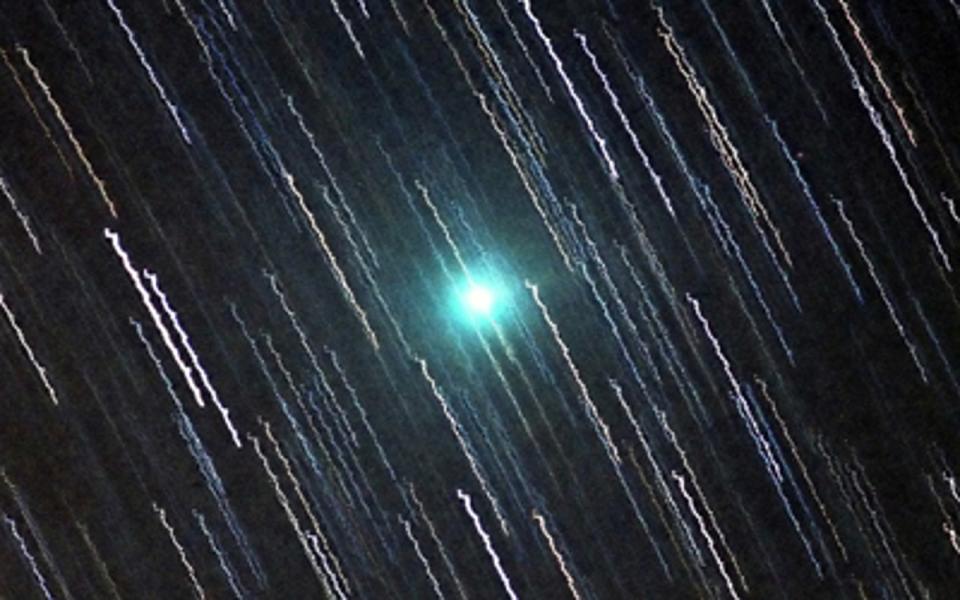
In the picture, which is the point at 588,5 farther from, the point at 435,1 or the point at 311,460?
the point at 311,460

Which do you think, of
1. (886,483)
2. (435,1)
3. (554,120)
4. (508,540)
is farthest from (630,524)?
(435,1)

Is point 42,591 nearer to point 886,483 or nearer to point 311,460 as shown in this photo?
point 311,460

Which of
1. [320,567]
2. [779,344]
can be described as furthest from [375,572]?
[779,344]

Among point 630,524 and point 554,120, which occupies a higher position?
point 554,120

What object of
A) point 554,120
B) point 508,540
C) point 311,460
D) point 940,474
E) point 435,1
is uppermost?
point 435,1

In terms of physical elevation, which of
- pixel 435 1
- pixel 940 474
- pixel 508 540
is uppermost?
pixel 435 1

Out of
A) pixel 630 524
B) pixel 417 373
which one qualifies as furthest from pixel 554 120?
pixel 630 524

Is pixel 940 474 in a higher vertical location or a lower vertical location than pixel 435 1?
lower
